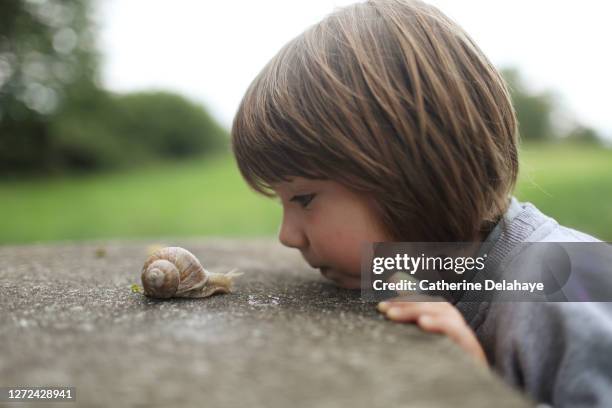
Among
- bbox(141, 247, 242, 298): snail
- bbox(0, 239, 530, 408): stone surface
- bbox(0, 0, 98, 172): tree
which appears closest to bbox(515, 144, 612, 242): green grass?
bbox(141, 247, 242, 298): snail

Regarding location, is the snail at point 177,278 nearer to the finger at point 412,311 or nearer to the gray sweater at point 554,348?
the finger at point 412,311

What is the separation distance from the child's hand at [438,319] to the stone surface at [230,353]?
0.03 m

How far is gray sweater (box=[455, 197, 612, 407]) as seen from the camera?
3.60ft

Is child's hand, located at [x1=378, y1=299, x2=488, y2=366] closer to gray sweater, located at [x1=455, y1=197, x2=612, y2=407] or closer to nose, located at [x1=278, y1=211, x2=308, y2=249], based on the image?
gray sweater, located at [x1=455, y1=197, x2=612, y2=407]

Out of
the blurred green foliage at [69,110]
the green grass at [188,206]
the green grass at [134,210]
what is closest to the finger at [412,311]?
the green grass at [188,206]

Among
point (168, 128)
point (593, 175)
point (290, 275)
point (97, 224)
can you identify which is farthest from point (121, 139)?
point (290, 275)

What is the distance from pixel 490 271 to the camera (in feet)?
5.07

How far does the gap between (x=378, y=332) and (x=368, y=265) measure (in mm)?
474

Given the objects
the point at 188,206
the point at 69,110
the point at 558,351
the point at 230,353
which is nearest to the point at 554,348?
the point at 558,351

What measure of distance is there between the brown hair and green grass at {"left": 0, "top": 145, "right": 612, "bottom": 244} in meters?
2.21

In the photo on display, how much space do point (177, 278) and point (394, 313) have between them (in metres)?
0.68

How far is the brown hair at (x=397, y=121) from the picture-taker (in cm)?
148

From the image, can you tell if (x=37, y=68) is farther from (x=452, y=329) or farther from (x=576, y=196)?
(x=452, y=329)

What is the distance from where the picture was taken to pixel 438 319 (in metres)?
1.17
